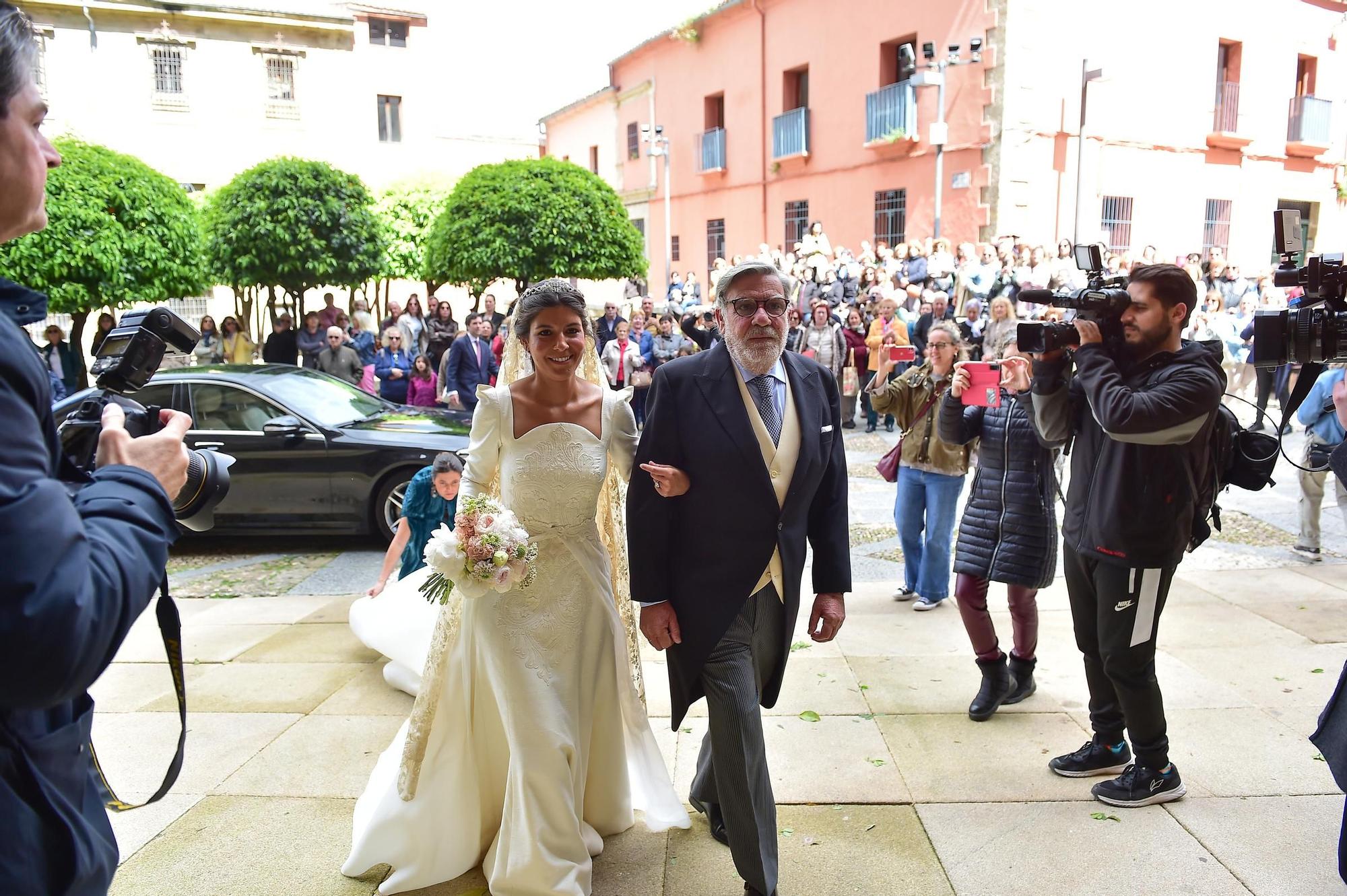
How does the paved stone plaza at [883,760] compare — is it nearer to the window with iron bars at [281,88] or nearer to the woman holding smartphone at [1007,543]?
the woman holding smartphone at [1007,543]

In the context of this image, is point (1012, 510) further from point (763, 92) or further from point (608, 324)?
point (763, 92)

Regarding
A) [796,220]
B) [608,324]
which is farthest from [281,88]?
[608,324]

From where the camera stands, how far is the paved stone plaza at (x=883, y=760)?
10.7 ft

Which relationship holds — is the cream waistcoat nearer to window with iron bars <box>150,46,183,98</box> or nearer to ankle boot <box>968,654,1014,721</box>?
ankle boot <box>968,654,1014,721</box>

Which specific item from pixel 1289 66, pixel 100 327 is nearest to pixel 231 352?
pixel 100 327

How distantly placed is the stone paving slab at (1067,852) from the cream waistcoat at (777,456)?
1150 millimetres

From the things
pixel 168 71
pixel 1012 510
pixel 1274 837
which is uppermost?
pixel 168 71

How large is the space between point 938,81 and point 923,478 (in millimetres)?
13707

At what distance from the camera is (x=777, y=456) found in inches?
124

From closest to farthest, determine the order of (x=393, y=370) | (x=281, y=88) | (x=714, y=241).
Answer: (x=393, y=370) < (x=714, y=241) < (x=281, y=88)

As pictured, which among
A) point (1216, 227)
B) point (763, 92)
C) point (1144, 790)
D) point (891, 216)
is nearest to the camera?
point (1144, 790)

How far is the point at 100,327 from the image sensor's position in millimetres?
13797

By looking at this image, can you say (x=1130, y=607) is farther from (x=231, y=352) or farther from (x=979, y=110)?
(x=979, y=110)

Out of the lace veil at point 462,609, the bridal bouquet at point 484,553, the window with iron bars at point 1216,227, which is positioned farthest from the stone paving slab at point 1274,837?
the window with iron bars at point 1216,227
